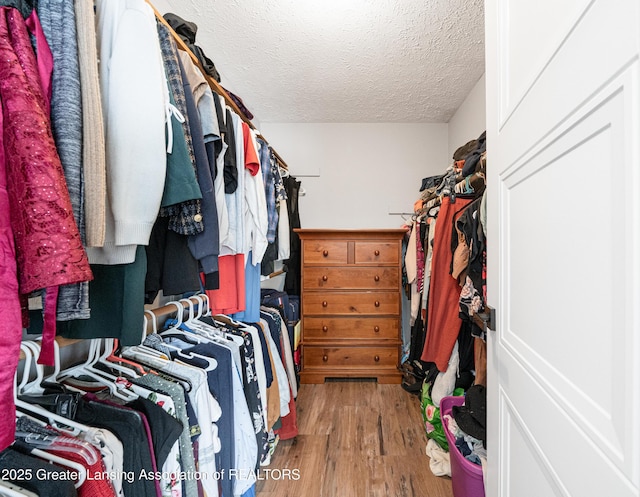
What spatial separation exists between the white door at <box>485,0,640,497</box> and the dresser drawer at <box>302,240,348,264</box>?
1813 millimetres

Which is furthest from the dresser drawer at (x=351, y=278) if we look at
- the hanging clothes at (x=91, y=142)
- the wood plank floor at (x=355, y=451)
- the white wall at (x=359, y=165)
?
the hanging clothes at (x=91, y=142)

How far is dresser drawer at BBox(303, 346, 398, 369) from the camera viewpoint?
2604mm

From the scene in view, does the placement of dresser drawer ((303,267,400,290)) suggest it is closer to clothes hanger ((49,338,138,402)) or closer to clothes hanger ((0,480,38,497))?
clothes hanger ((49,338,138,402))

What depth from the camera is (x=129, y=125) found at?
673 millimetres

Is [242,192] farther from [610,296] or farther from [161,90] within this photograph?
[610,296]

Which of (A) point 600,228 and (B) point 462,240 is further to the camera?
(B) point 462,240

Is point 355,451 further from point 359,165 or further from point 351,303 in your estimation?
point 359,165

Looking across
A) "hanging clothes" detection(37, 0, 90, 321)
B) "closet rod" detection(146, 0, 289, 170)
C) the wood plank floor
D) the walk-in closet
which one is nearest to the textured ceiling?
the walk-in closet

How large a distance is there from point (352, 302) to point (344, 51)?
1.78 m

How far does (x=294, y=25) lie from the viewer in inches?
69.6

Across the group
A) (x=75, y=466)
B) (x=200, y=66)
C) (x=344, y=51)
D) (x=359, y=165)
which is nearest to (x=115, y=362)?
(x=75, y=466)

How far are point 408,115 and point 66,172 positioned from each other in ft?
9.38

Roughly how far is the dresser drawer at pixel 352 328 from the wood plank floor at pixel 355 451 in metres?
0.42

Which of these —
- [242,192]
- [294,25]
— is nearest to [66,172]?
[242,192]
